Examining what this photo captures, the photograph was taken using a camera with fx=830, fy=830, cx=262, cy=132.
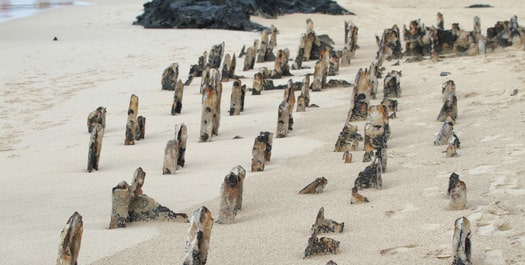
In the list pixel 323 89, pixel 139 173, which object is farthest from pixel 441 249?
pixel 323 89

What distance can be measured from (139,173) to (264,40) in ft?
27.9

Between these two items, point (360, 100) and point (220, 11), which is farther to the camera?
point (220, 11)

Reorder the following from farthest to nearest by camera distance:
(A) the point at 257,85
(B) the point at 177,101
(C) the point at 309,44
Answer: (C) the point at 309,44, (A) the point at 257,85, (B) the point at 177,101

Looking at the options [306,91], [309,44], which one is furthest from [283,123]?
[309,44]

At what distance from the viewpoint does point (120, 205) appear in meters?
4.76

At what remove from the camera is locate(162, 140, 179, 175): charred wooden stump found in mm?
6113

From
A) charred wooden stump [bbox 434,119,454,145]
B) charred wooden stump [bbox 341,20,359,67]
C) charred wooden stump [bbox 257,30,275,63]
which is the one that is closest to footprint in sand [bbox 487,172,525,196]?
charred wooden stump [bbox 434,119,454,145]

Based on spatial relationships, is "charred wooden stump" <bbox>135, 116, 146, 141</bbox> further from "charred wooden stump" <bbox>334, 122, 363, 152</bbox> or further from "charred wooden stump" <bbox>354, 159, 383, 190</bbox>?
"charred wooden stump" <bbox>354, 159, 383, 190</bbox>

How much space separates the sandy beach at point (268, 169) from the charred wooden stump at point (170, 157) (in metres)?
0.10

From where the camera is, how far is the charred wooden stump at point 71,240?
3666mm

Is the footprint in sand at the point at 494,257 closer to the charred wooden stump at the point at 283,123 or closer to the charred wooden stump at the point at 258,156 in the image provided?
the charred wooden stump at the point at 258,156

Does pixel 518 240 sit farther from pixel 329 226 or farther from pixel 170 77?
pixel 170 77

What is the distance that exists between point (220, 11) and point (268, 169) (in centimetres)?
1282

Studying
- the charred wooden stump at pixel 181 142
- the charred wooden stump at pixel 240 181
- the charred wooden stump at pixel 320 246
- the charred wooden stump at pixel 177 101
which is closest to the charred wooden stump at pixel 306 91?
the charred wooden stump at pixel 177 101
